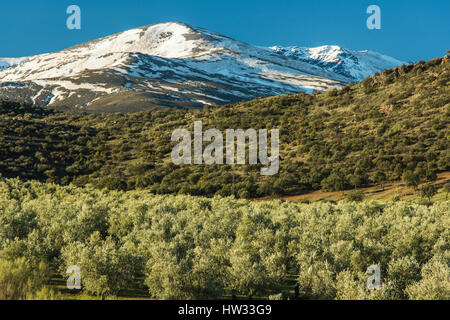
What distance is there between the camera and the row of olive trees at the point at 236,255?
12.4m

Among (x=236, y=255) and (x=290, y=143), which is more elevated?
(x=290, y=143)

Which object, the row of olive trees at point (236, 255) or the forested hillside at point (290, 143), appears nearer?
the row of olive trees at point (236, 255)

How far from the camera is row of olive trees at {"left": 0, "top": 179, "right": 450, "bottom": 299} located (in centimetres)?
1238

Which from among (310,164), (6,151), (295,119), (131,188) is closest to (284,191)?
(310,164)

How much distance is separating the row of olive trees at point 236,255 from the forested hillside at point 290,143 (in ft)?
76.6

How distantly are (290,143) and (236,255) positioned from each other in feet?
162

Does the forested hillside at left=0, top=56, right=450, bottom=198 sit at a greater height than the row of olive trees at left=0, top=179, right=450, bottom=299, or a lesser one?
greater

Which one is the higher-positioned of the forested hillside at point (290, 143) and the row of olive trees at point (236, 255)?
the forested hillside at point (290, 143)

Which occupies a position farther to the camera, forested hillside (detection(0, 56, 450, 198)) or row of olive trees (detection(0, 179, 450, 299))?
forested hillside (detection(0, 56, 450, 198))

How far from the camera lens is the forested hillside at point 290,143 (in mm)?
47719

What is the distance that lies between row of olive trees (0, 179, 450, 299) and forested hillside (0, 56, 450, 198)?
76.6 ft

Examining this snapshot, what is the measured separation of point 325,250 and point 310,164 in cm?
3832

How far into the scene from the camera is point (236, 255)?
47.7 ft

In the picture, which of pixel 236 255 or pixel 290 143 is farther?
pixel 290 143
